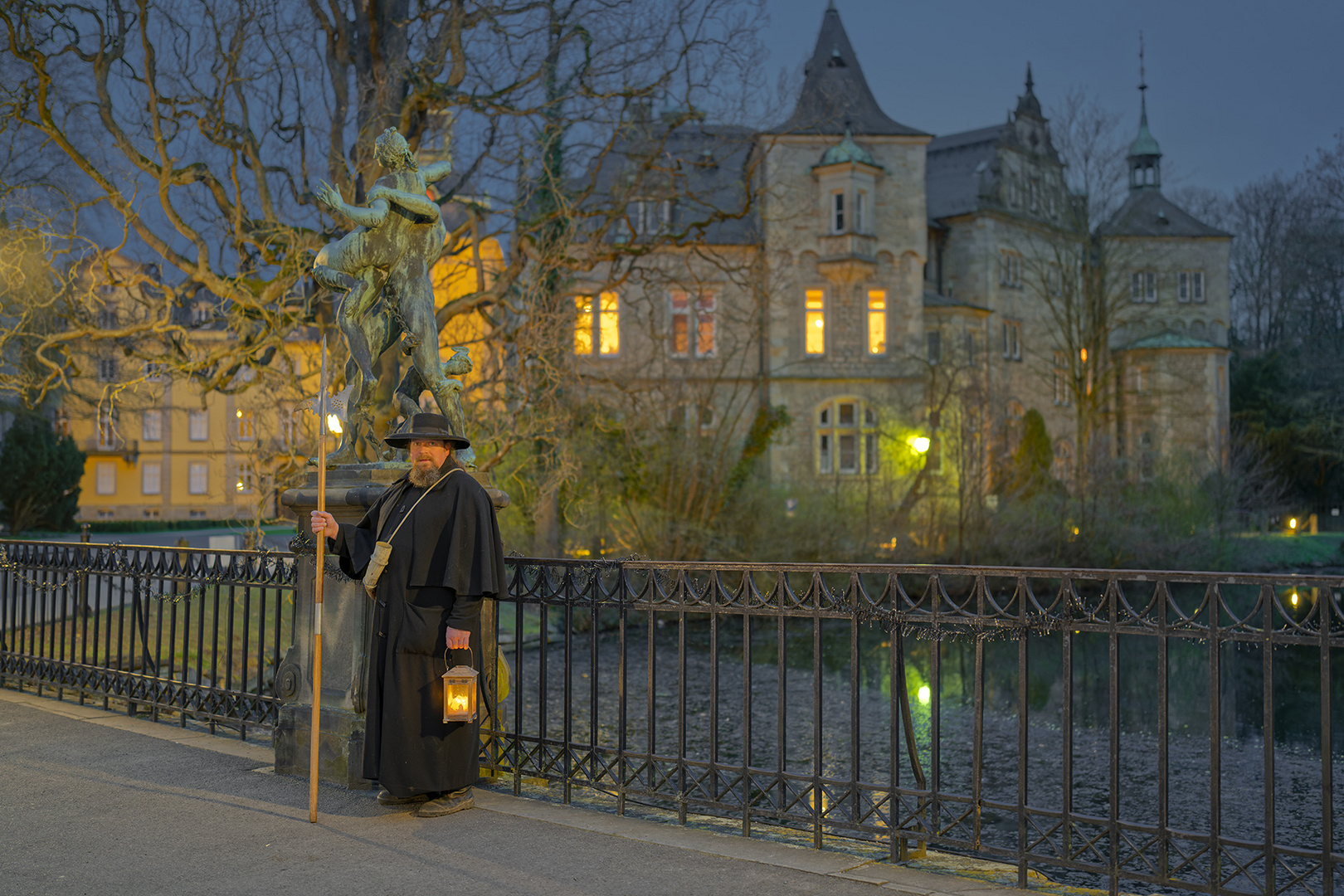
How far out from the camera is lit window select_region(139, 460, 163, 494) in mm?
61469

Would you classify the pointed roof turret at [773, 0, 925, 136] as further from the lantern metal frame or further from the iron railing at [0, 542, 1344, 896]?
the lantern metal frame

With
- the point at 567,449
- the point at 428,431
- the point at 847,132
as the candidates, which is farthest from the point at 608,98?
the point at 847,132

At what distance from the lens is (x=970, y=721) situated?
45.1ft

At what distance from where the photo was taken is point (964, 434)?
2888 centimetres

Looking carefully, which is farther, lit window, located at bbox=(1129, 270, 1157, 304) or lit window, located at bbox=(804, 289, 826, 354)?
lit window, located at bbox=(1129, 270, 1157, 304)

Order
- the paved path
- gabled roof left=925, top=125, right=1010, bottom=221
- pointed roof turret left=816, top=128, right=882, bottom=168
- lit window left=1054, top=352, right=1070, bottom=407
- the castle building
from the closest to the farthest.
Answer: the paved path < the castle building < pointed roof turret left=816, top=128, right=882, bottom=168 < lit window left=1054, top=352, right=1070, bottom=407 < gabled roof left=925, top=125, right=1010, bottom=221

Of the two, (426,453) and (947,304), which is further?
(947,304)

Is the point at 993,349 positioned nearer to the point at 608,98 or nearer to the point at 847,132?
the point at 847,132

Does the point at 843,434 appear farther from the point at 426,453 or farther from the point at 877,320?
the point at 426,453

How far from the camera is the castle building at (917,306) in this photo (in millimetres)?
36312

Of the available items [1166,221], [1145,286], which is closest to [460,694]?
[1145,286]

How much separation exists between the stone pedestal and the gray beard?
0.69m

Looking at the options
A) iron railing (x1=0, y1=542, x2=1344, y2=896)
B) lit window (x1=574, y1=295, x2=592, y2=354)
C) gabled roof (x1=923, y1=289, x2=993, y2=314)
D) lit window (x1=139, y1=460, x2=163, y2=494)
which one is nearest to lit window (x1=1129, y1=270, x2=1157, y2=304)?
gabled roof (x1=923, y1=289, x2=993, y2=314)

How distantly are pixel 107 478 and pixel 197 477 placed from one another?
451cm
